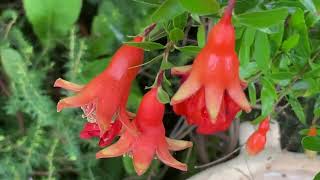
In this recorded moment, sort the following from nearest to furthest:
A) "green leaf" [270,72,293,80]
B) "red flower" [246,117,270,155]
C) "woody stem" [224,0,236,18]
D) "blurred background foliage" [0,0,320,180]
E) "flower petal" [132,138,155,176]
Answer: "woody stem" [224,0,236,18] → "flower petal" [132,138,155,176] → "green leaf" [270,72,293,80] → "red flower" [246,117,270,155] → "blurred background foliage" [0,0,320,180]

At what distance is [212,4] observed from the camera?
1.45ft

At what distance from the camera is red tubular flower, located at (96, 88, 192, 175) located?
532 mm

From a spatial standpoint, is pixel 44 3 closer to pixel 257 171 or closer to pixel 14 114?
pixel 14 114

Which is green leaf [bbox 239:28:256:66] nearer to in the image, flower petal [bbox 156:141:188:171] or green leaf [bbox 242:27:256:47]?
green leaf [bbox 242:27:256:47]

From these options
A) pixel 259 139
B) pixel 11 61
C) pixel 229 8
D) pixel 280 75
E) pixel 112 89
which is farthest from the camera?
pixel 11 61

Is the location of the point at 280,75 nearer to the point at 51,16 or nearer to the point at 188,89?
the point at 188,89

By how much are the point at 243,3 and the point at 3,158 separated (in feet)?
2.05

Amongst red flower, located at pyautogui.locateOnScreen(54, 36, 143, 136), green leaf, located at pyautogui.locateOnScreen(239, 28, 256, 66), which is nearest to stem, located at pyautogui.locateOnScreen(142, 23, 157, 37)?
red flower, located at pyautogui.locateOnScreen(54, 36, 143, 136)

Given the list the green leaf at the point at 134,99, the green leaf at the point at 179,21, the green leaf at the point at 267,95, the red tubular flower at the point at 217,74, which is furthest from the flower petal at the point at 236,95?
the green leaf at the point at 134,99

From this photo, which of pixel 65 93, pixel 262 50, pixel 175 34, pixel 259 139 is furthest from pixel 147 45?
pixel 65 93

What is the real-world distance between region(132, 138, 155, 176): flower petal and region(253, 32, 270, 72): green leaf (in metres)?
0.15

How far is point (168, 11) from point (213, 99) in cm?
9

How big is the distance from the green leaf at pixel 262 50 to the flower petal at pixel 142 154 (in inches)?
5.8

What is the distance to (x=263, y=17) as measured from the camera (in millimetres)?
462
